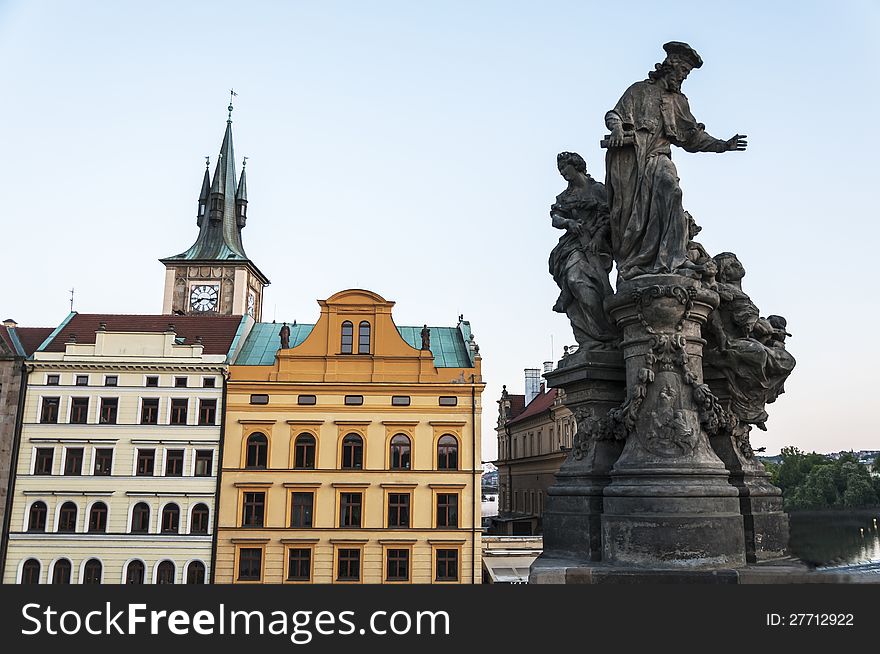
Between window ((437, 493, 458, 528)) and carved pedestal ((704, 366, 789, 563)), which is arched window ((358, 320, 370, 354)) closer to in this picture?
window ((437, 493, 458, 528))

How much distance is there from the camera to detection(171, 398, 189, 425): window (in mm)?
32906

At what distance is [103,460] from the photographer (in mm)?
32469

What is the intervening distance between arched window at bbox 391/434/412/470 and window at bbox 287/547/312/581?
5348 millimetres

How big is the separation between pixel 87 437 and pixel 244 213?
3875cm

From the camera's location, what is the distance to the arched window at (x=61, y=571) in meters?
31.2

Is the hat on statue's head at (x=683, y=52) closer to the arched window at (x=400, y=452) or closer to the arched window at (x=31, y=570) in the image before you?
the arched window at (x=400, y=452)

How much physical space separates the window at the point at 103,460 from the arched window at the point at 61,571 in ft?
13.1

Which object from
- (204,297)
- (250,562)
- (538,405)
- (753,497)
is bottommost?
(250,562)

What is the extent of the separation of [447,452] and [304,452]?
6.50 m

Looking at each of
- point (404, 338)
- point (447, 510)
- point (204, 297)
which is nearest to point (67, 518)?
point (447, 510)

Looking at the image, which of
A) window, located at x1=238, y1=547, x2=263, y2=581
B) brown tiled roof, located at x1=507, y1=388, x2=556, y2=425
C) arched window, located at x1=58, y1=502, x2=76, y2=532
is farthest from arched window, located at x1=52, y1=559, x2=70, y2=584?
brown tiled roof, located at x1=507, y1=388, x2=556, y2=425

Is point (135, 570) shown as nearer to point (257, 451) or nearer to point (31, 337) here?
point (257, 451)

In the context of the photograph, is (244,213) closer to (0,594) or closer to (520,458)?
(520,458)

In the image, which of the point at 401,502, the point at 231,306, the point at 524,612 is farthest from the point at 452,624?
the point at 231,306
